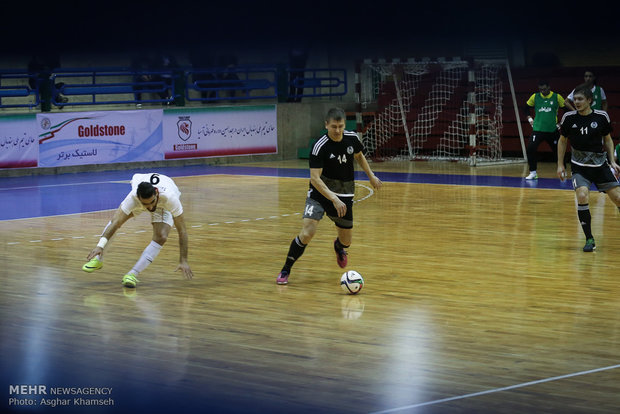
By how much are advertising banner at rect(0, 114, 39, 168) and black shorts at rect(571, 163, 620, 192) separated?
47.3ft

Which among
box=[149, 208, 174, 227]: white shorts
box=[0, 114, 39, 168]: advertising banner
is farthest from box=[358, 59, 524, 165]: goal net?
box=[149, 208, 174, 227]: white shorts

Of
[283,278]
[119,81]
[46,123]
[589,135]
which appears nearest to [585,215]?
[589,135]

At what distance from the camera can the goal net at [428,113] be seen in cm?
2439

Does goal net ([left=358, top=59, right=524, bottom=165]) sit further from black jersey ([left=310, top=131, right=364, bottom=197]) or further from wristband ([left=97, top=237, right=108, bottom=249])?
wristband ([left=97, top=237, right=108, bottom=249])

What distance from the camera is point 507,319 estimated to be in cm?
774

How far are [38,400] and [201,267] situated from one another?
5.09m

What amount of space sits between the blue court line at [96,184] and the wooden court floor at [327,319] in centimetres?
185

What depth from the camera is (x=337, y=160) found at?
30.0 feet

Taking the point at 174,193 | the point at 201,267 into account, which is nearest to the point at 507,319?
the point at 174,193

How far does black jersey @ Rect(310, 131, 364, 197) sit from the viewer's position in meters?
9.08

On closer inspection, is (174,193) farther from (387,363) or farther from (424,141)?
(424,141)

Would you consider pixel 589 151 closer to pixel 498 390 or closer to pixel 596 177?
pixel 596 177

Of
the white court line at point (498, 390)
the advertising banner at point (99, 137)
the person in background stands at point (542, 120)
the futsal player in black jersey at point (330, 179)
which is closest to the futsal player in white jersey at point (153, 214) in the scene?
the futsal player in black jersey at point (330, 179)

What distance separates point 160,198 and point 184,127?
1548 cm
